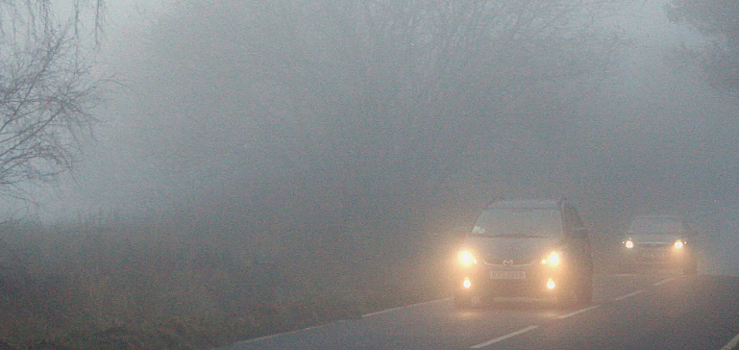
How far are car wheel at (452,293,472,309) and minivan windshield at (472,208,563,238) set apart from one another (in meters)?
1.34

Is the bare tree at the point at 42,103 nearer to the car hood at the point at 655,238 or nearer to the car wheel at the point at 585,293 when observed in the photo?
the car wheel at the point at 585,293

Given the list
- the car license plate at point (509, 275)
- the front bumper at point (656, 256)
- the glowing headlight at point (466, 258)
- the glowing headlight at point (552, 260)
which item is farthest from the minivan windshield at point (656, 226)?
the car license plate at point (509, 275)

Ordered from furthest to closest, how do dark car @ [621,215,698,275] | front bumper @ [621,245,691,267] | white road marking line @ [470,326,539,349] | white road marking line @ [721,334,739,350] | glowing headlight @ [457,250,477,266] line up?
dark car @ [621,215,698,275] → front bumper @ [621,245,691,267] → glowing headlight @ [457,250,477,266] → white road marking line @ [470,326,539,349] → white road marking line @ [721,334,739,350]

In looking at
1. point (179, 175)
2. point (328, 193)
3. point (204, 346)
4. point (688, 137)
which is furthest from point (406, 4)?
point (688, 137)

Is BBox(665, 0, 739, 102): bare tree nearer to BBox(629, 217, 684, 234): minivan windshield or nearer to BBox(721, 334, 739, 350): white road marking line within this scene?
BBox(629, 217, 684, 234): minivan windshield

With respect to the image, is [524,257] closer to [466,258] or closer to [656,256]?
[466,258]

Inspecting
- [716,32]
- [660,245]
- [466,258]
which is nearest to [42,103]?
[466,258]

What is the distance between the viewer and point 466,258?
18969 millimetres

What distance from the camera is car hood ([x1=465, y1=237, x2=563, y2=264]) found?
60.9 feet

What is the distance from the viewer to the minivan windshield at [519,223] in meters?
19.3

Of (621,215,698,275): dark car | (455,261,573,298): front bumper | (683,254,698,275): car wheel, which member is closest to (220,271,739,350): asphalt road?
(455,261,573,298): front bumper

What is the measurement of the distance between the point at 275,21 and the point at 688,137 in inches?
1754

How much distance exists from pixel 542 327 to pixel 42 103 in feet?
25.4

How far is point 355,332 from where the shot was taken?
14.7 m
